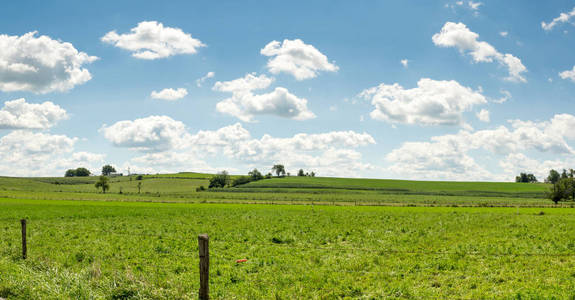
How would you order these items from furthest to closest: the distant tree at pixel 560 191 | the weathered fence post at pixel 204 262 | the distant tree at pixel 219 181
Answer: the distant tree at pixel 219 181
the distant tree at pixel 560 191
the weathered fence post at pixel 204 262

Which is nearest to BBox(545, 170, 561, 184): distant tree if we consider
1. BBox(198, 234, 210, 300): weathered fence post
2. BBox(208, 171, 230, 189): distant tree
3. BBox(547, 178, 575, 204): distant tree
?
BBox(547, 178, 575, 204): distant tree

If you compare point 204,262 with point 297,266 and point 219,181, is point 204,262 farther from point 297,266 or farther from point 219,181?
point 219,181

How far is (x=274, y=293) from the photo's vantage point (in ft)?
38.4

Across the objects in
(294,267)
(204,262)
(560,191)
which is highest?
(204,262)

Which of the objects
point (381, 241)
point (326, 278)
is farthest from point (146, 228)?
point (326, 278)

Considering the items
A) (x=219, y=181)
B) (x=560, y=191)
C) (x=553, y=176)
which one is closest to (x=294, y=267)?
(x=560, y=191)

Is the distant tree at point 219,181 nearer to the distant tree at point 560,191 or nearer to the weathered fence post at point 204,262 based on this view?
the distant tree at point 560,191

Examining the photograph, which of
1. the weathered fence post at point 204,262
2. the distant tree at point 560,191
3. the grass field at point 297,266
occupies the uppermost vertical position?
the weathered fence post at point 204,262

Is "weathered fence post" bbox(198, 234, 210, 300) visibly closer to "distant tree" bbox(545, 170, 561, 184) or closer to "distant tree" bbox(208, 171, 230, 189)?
"distant tree" bbox(208, 171, 230, 189)

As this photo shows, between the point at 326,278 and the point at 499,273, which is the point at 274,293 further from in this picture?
the point at 499,273

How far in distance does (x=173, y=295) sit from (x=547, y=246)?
19.8 m

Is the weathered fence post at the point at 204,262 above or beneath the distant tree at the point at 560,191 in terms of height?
above

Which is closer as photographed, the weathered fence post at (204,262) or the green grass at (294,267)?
the weathered fence post at (204,262)

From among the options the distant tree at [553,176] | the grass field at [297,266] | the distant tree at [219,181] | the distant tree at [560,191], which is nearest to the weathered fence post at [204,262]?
the grass field at [297,266]
